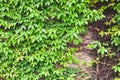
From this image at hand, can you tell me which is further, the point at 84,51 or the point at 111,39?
the point at 84,51

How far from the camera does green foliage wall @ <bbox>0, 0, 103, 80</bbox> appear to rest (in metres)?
3.60

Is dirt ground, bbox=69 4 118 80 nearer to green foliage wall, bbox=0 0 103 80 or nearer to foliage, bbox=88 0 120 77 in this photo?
foliage, bbox=88 0 120 77

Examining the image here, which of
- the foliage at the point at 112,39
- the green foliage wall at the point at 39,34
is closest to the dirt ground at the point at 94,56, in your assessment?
the foliage at the point at 112,39

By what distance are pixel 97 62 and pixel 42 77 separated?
35.4 inches

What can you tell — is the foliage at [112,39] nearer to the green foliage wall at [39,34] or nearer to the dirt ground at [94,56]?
the dirt ground at [94,56]

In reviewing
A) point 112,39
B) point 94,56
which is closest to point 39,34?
point 94,56

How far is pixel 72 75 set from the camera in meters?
3.75

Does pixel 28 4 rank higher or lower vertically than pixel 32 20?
higher

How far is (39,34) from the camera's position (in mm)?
3631

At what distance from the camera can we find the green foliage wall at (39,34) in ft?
11.8

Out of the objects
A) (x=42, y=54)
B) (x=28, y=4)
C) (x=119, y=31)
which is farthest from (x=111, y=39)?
(x=28, y=4)

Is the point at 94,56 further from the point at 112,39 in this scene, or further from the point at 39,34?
the point at 39,34

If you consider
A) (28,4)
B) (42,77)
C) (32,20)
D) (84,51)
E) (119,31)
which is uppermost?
(28,4)

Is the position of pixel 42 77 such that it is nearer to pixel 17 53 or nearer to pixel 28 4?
pixel 17 53
